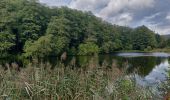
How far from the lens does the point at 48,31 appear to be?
67250 millimetres

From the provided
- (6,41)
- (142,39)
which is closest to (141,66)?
(6,41)

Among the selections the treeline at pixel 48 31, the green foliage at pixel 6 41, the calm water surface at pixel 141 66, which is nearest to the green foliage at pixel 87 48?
the treeline at pixel 48 31

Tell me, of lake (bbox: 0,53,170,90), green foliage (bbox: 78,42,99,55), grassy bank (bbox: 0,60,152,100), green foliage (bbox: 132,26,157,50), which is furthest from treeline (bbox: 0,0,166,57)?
grassy bank (bbox: 0,60,152,100)

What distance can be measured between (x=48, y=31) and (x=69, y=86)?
58921 millimetres

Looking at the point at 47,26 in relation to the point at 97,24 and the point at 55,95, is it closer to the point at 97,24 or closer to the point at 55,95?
the point at 97,24

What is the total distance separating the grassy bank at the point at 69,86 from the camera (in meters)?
8.04

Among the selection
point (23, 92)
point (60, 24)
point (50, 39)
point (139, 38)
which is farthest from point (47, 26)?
point (23, 92)

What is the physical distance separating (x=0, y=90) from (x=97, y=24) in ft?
258

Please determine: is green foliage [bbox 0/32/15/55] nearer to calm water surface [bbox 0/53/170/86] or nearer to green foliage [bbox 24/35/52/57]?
green foliage [bbox 24/35/52/57]

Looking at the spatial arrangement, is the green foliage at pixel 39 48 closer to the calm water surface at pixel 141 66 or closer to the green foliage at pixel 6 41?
the green foliage at pixel 6 41

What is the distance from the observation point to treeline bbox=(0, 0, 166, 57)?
6031 cm

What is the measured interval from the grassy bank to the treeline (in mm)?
44450

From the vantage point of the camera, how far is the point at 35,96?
27.0ft

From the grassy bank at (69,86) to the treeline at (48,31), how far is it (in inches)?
1750
